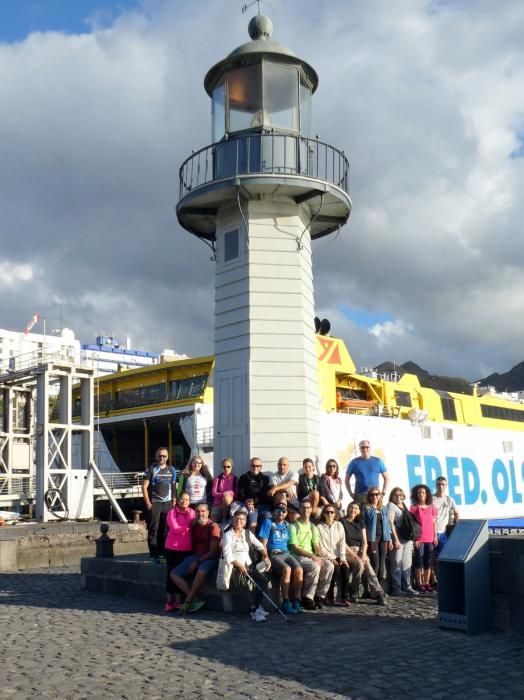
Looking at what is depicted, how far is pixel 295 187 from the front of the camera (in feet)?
41.3

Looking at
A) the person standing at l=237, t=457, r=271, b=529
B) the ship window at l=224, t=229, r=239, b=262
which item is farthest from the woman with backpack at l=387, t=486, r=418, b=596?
the ship window at l=224, t=229, r=239, b=262

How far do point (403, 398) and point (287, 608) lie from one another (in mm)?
24364

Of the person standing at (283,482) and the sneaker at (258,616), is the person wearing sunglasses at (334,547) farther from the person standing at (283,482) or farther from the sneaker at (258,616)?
the sneaker at (258,616)

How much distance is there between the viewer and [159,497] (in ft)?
37.0

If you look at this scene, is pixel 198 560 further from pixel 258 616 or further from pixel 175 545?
pixel 258 616

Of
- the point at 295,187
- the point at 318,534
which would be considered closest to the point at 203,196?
the point at 295,187

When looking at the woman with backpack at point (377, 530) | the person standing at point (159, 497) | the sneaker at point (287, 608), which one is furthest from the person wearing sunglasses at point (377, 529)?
the person standing at point (159, 497)

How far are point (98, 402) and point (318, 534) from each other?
23068 mm

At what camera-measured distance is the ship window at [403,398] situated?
1275 inches

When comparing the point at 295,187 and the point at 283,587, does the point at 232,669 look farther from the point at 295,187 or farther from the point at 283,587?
the point at 295,187

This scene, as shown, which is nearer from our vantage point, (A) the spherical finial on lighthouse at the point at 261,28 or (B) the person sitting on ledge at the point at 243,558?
(B) the person sitting on ledge at the point at 243,558

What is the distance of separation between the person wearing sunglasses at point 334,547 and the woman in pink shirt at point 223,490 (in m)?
1.36

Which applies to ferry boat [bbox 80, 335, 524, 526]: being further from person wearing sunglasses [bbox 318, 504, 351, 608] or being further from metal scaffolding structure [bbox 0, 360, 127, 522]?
person wearing sunglasses [bbox 318, 504, 351, 608]

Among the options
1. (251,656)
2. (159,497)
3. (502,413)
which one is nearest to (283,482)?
(159,497)
